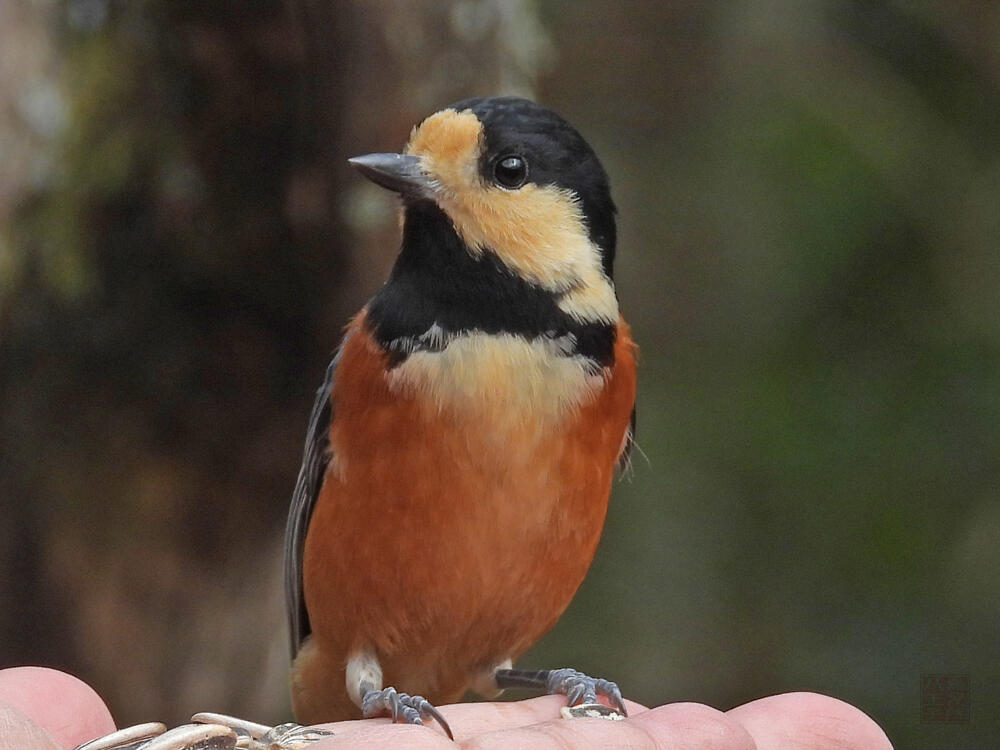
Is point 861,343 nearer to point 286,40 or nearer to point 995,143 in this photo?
point 995,143

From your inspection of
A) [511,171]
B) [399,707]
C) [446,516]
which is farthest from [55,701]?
[511,171]

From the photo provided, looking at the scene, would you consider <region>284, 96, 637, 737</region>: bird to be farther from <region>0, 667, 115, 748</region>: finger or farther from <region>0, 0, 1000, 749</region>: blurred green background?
<region>0, 0, 1000, 749</region>: blurred green background

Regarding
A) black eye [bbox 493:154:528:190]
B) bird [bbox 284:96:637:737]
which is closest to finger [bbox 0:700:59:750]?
bird [bbox 284:96:637:737]

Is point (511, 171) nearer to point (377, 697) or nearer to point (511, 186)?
point (511, 186)

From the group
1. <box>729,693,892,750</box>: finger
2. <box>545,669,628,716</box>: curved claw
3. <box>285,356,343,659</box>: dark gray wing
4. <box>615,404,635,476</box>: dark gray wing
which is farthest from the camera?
<box>615,404,635,476</box>: dark gray wing

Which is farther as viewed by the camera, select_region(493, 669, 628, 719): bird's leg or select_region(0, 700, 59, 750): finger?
select_region(493, 669, 628, 719): bird's leg

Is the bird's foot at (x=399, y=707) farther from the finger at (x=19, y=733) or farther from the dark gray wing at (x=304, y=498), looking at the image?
the finger at (x=19, y=733)

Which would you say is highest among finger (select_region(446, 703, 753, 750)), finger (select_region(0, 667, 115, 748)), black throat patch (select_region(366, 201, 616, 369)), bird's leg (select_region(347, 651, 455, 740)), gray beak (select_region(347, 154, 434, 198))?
gray beak (select_region(347, 154, 434, 198))
